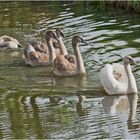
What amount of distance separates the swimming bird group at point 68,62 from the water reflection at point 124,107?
0.63ft

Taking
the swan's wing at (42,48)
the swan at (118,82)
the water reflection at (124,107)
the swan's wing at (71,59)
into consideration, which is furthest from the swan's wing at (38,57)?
the water reflection at (124,107)

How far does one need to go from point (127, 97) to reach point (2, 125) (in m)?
2.73

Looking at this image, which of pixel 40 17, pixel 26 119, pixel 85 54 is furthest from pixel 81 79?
pixel 40 17

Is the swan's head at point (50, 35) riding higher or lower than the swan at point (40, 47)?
higher

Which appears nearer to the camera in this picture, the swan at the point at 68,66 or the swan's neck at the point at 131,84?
the swan's neck at the point at 131,84

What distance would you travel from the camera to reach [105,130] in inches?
422

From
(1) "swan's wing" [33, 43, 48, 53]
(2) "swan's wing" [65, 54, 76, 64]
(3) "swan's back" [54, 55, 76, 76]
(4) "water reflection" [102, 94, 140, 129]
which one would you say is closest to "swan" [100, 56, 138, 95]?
(4) "water reflection" [102, 94, 140, 129]

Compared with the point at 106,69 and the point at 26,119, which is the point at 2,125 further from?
the point at 106,69

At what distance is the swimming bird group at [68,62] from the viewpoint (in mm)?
13203

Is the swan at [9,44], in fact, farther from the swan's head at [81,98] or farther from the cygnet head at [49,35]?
the swan's head at [81,98]

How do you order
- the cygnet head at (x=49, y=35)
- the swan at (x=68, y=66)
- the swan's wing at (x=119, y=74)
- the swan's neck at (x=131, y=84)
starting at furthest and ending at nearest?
Answer: the cygnet head at (x=49, y=35)
the swan at (x=68, y=66)
the swan's wing at (x=119, y=74)
the swan's neck at (x=131, y=84)

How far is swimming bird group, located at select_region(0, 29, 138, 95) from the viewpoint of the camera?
13203 mm

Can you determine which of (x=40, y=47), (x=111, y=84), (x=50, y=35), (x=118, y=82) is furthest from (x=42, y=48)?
(x=111, y=84)

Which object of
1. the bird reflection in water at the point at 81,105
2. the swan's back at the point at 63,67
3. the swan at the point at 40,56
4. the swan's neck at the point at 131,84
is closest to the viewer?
the bird reflection in water at the point at 81,105
